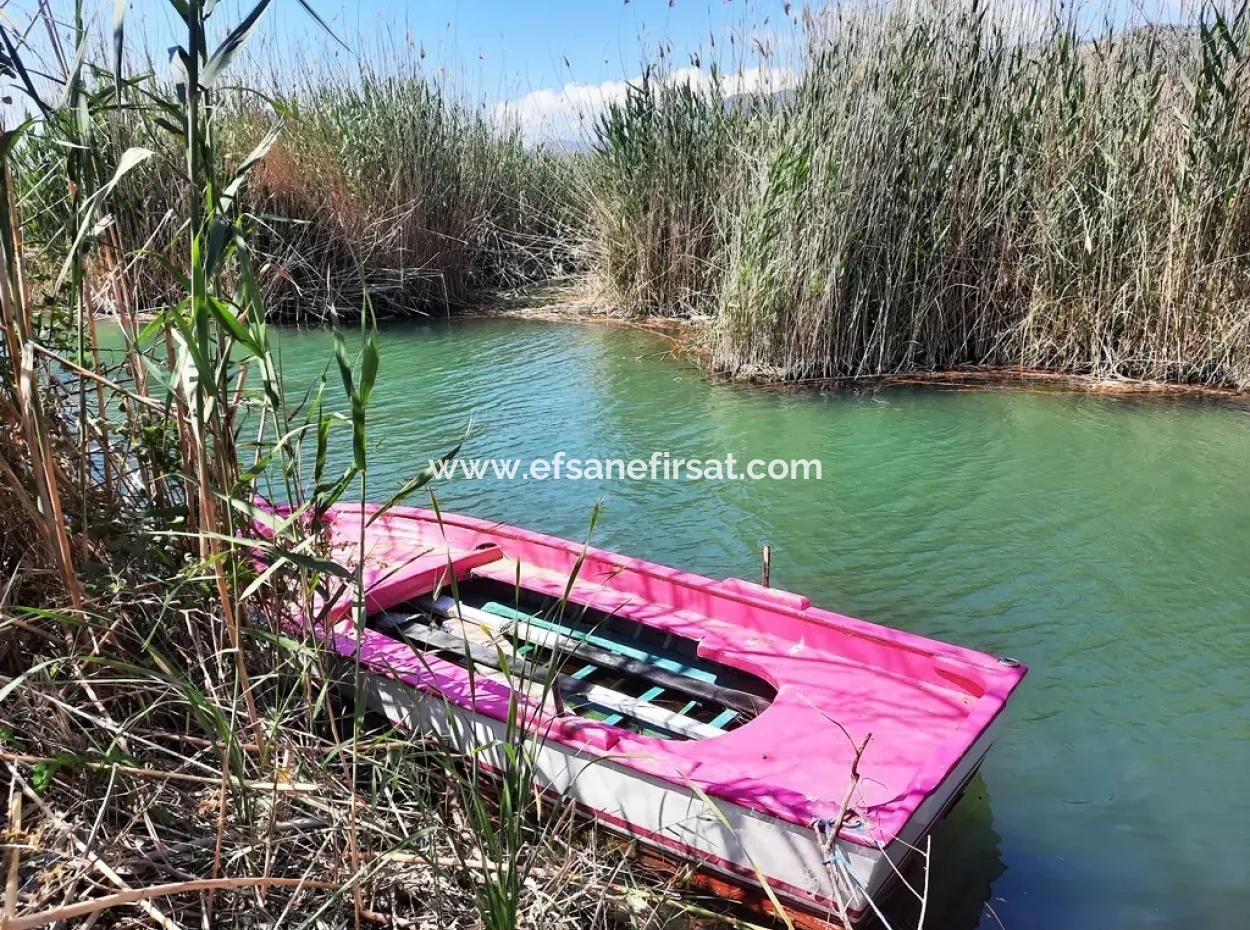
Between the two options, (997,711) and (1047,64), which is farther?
(1047,64)

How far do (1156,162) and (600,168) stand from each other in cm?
488

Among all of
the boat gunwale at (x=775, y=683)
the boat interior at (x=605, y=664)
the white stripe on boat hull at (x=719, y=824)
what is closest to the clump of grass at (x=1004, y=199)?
the boat gunwale at (x=775, y=683)

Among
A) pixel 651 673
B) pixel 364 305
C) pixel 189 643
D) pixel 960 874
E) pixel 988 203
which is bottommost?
pixel 960 874

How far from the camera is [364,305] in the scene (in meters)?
1.61

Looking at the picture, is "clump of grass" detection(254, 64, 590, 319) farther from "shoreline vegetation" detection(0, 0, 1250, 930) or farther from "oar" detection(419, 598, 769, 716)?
"oar" detection(419, 598, 769, 716)

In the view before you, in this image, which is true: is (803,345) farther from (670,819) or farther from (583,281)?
(670,819)

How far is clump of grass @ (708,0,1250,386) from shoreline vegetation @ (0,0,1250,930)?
24mm

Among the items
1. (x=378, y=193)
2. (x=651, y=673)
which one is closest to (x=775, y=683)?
(x=651, y=673)

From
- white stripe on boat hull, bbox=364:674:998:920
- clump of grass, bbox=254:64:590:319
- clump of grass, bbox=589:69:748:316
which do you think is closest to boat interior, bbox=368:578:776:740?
white stripe on boat hull, bbox=364:674:998:920

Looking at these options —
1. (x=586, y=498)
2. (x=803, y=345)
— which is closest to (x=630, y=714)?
(x=586, y=498)

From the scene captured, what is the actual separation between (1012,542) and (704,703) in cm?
212

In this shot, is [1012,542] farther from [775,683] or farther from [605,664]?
[605,664]

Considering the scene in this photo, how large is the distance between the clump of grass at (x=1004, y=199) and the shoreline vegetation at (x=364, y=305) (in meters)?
0.02

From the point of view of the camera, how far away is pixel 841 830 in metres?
2.06
